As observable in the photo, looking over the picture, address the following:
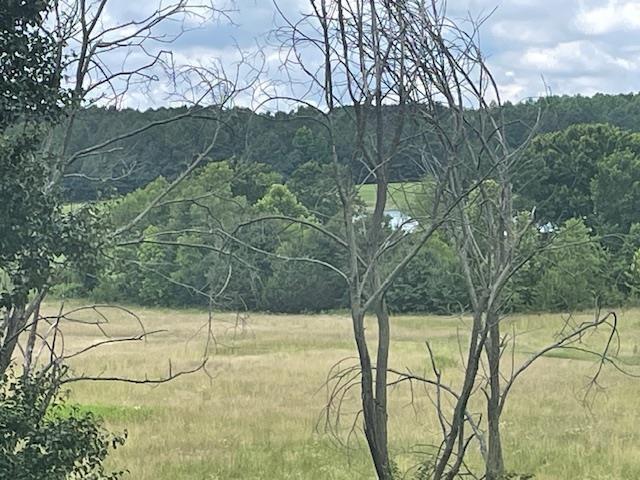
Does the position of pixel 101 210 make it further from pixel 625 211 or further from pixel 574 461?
pixel 625 211

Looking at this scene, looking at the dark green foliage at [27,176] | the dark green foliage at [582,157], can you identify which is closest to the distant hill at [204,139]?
the dark green foliage at [27,176]

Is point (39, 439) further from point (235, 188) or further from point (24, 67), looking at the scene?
point (235, 188)

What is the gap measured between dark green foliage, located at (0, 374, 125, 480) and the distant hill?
1360mm

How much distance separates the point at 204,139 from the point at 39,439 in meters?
3.16

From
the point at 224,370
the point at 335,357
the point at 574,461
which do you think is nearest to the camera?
the point at 574,461

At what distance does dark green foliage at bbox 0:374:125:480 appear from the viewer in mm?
4508

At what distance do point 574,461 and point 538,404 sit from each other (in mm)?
5130

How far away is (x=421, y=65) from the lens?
5.34 meters

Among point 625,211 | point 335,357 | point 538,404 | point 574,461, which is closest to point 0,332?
point 574,461

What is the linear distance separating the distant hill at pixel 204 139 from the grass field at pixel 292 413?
1.47m

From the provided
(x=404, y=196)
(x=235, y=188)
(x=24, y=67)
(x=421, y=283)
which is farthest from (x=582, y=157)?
(x=24, y=67)

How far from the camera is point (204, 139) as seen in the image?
7.18 meters

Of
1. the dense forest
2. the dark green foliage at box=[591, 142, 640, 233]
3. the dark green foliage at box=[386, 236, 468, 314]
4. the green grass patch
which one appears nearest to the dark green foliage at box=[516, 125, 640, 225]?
the dark green foliage at box=[591, 142, 640, 233]

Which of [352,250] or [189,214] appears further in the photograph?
[189,214]
